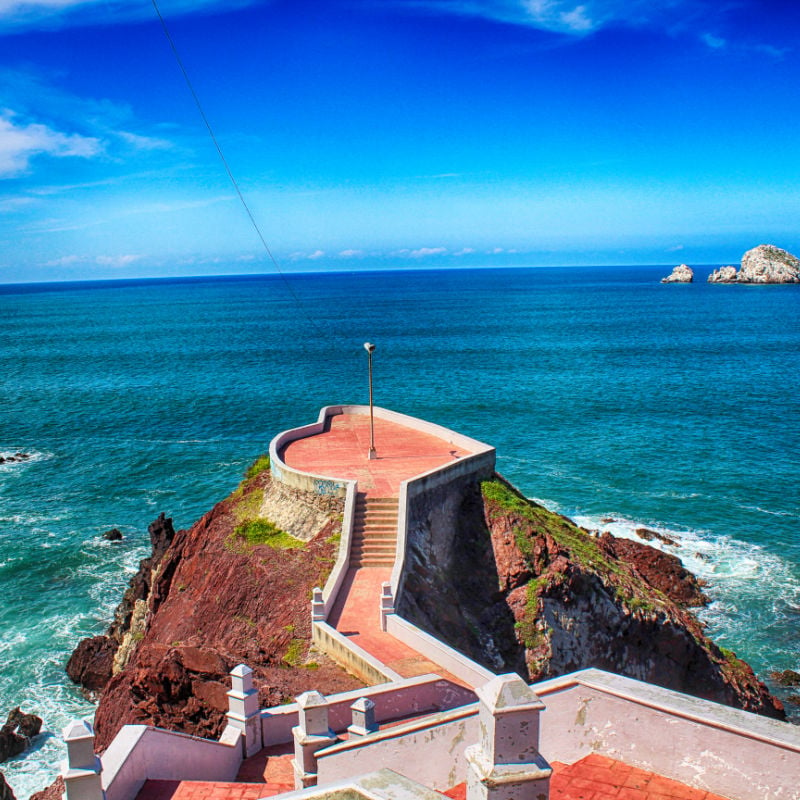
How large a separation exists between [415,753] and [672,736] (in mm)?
3442

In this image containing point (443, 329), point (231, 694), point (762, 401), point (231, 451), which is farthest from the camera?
point (443, 329)

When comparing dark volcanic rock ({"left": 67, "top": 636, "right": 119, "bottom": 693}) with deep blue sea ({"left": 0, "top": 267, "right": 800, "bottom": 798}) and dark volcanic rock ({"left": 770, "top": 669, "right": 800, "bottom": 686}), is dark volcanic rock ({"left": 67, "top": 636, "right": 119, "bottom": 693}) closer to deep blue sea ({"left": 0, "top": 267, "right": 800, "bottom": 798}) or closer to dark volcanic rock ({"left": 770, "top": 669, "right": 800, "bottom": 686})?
deep blue sea ({"left": 0, "top": 267, "right": 800, "bottom": 798})

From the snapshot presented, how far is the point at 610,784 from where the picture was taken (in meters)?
9.73

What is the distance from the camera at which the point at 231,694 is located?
14359 mm

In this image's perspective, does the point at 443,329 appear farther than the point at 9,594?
Yes

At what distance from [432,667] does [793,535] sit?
2697 cm

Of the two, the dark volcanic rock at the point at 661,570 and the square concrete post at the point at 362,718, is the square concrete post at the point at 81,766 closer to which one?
the square concrete post at the point at 362,718

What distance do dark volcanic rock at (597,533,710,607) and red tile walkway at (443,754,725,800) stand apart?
22282 mm

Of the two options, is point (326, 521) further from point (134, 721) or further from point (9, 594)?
point (9, 594)

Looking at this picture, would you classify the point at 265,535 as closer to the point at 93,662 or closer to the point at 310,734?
the point at 93,662

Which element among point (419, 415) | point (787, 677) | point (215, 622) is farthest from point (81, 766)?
point (419, 415)

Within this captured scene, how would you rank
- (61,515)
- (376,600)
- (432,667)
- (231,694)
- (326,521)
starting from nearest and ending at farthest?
(231,694) < (432,667) < (376,600) < (326,521) < (61,515)

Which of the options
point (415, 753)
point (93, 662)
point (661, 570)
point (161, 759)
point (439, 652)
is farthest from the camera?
point (661, 570)

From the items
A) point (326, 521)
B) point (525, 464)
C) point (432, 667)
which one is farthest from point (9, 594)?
Answer: point (525, 464)
